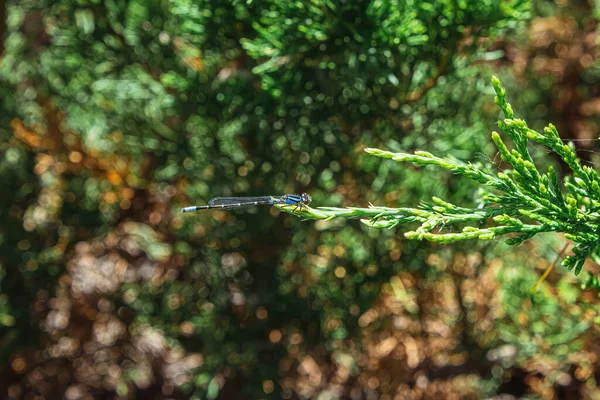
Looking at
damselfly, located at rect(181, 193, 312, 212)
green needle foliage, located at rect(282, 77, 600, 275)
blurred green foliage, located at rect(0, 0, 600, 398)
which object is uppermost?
green needle foliage, located at rect(282, 77, 600, 275)

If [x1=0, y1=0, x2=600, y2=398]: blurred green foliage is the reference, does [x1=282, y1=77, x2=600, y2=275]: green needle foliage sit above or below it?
above

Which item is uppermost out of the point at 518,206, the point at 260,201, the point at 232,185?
the point at 518,206

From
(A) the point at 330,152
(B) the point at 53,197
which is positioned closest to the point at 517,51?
(A) the point at 330,152

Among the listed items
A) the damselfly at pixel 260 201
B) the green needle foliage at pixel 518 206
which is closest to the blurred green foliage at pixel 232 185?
the damselfly at pixel 260 201

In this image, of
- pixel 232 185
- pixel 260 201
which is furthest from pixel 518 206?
pixel 232 185

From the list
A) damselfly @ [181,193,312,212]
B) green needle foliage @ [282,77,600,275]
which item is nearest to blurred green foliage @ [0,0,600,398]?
damselfly @ [181,193,312,212]

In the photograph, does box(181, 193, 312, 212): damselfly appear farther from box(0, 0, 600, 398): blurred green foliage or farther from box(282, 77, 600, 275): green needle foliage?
box(0, 0, 600, 398): blurred green foliage

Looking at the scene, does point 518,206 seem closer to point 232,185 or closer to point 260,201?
point 260,201
